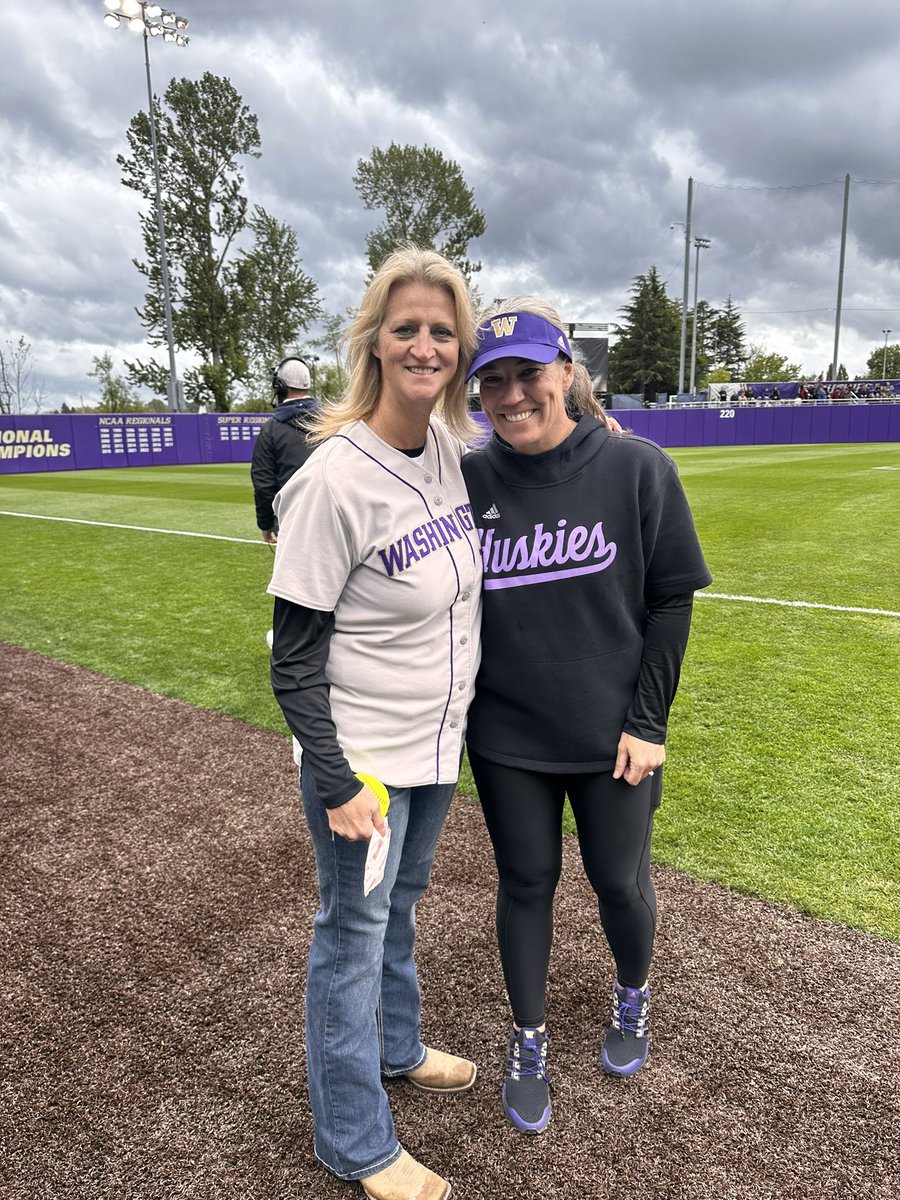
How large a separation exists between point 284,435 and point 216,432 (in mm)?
28588

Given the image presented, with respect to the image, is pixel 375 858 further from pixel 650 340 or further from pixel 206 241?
pixel 650 340

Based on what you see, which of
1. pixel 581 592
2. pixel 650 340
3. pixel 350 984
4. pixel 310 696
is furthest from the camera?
pixel 650 340

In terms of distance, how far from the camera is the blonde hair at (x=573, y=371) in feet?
6.27

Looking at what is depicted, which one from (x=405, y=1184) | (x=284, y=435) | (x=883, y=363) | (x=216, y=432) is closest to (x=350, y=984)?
(x=405, y=1184)

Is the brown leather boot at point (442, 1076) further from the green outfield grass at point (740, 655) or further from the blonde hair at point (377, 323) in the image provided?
the blonde hair at point (377, 323)

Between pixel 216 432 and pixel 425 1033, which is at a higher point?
pixel 216 432

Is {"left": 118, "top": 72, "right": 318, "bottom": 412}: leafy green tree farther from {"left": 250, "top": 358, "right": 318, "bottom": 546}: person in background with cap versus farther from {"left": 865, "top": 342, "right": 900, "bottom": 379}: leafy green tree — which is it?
{"left": 865, "top": 342, "right": 900, "bottom": 379}: leafy green tree

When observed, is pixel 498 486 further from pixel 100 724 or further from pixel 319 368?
pixel 319 368

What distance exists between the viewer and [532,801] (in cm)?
206

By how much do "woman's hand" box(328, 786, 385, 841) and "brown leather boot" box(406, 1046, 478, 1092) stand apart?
0.98 metres

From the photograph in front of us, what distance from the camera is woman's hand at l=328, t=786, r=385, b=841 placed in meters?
1.67

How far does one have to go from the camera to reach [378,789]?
172cm

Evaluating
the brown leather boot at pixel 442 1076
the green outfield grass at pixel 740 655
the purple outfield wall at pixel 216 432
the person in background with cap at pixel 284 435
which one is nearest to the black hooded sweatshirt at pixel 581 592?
the brown leather boot at pixel 442 1076

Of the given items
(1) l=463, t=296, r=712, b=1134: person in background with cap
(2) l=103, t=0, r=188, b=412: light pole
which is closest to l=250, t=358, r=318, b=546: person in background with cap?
(1) l=463, t=296, r=712, b=1134: person in background with cap
